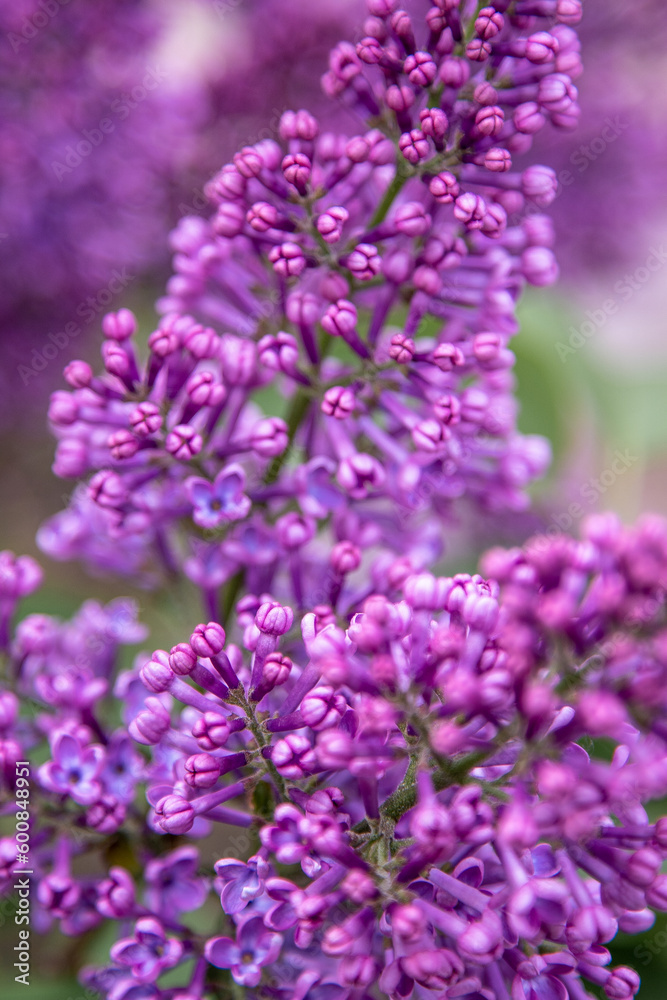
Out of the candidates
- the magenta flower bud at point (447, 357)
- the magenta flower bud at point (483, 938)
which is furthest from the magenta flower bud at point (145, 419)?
the magenta flower bud at point (483, 938)

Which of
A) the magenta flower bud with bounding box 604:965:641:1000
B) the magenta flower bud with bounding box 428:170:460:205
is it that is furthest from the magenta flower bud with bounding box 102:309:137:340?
the magenta flower bud with bounding box 604:965:641:1000

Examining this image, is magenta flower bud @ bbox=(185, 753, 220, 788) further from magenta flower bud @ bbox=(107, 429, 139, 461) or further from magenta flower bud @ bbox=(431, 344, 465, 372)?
magenta flower bud @ bbox=(431, 344, 465, 372)

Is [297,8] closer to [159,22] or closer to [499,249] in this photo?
[159,22]

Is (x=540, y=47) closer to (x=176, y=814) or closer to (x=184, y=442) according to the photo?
(x=184, y=442)

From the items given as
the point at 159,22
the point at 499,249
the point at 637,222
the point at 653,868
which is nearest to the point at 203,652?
the point at 653,868

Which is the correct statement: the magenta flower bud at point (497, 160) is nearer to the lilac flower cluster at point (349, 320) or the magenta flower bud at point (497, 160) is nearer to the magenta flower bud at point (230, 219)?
the lilac flower cluster at point (349, 320)

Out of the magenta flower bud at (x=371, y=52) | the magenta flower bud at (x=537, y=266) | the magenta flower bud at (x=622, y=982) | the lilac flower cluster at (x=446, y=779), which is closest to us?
the lilac flower cluster at (x=446, y=779)
